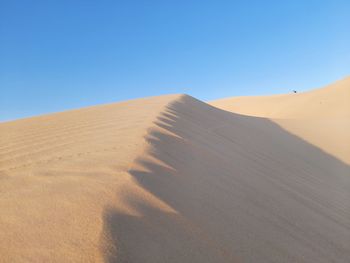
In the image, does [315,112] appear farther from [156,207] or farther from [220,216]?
[156,207]

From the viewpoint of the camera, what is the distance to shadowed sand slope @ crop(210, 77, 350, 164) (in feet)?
35.5

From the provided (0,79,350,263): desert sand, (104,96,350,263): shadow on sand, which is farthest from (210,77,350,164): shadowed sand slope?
(0,79,350,263): desert sand

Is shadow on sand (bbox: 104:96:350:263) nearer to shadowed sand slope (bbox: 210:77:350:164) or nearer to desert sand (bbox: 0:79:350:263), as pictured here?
desert sand (bbox: 0:79:350:263)

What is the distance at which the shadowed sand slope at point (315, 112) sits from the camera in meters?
10.8

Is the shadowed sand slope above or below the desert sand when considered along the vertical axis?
above

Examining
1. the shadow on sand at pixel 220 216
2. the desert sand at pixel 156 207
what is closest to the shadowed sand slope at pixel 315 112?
the shadow on sand at pixel 220 216

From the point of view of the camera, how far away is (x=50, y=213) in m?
1.89

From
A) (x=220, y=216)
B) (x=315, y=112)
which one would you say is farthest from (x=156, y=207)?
(x=315, y=112)

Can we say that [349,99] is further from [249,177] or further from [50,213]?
[50,213]

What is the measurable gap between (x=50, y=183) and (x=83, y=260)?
3.60ft

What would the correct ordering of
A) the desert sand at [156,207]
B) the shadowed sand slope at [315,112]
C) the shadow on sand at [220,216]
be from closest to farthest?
the desert sand at [156,207], the shadow on sand at [220,216], the shadowed sand slope at [315,112]

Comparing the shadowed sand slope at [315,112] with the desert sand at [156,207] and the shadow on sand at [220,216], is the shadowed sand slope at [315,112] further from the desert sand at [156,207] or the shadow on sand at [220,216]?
the desert sand at [156,207]

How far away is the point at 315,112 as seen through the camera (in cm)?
2400

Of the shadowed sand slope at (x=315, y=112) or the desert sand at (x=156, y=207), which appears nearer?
the desert sand at (x=156, y=207)
